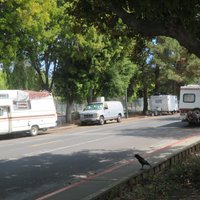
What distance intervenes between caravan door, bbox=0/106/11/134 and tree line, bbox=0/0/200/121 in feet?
9.47

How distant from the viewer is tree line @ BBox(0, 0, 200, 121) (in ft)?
91.6

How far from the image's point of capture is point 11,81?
40875 millimetres

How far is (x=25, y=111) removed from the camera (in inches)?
1196

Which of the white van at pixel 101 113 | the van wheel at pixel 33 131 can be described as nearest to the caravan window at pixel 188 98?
the white van at pixel 101 113

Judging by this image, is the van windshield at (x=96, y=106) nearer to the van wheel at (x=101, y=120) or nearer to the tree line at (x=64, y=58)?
the van wheel at (x=101, y=120)

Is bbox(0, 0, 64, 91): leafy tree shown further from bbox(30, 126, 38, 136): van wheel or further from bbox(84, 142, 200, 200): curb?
bbox(84, 142, 200, 200): curb

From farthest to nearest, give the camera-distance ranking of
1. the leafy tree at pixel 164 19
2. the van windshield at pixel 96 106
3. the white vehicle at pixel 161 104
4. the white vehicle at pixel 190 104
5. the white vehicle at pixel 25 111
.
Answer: the white vehicle at pixel 161 104, the van windshield at pixel 96 106, the white vehicle at pixel 190 104, the white vehicle at pixel 25 111, the leafy tree at pixel 164 19

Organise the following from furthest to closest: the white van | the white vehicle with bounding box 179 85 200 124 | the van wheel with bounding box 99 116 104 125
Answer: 1. the van wheel with bounding box 99 116 104 125
2. the white van
3. the white vehicle with bounding box 179 85 200 124

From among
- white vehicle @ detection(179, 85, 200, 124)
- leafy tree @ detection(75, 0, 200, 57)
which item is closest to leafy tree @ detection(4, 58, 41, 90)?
white vehicle @ detection(179, 85, 200, 124)

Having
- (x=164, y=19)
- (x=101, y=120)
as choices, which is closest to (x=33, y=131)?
(x=101, y=120)

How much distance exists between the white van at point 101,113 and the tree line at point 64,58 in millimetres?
2097

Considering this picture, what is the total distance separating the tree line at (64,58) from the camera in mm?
27906

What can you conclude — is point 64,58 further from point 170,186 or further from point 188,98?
point 170,186

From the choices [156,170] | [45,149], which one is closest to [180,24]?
[156,170]
